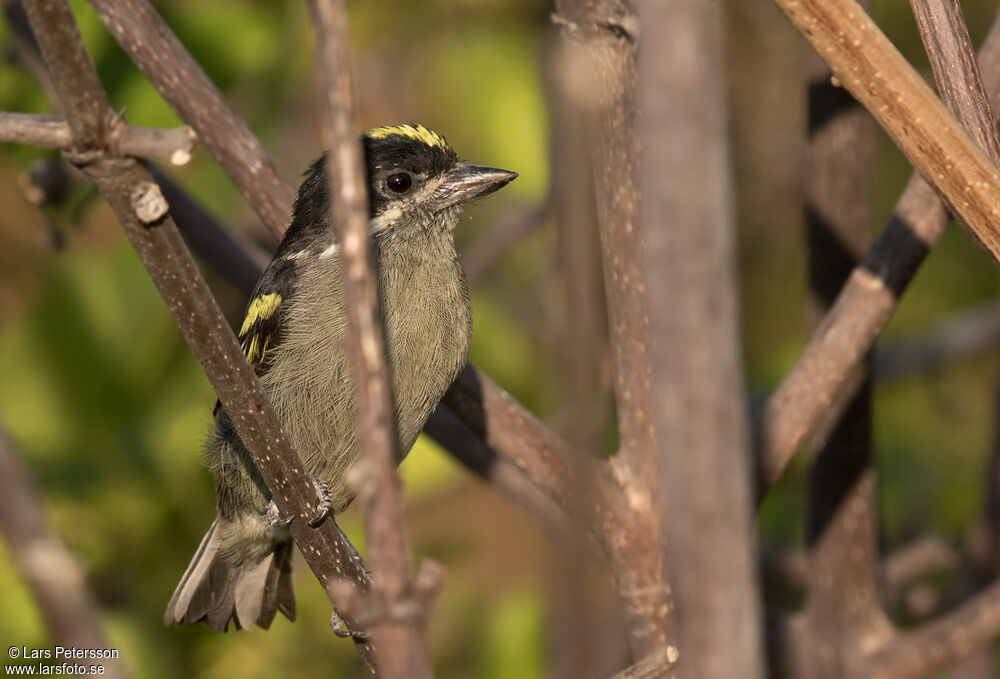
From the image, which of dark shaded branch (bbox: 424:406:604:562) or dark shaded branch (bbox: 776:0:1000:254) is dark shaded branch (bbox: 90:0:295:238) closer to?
dark shaded branch (bbox: 424:406:604:562)

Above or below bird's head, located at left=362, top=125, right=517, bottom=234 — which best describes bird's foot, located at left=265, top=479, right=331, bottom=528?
below

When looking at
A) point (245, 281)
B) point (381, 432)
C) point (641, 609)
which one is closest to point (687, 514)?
point (381, 432)

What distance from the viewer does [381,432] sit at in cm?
120

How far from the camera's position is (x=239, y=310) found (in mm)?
4461

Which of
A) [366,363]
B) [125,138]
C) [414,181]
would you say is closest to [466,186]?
[414,181]

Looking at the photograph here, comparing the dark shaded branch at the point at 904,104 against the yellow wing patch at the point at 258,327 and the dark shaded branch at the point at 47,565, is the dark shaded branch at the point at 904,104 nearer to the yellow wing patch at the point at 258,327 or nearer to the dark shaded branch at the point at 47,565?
the dark shaded branch at the point at 47,565

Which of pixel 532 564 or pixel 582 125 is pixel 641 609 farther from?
pixel 532 564

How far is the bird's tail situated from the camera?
3484 millimetres

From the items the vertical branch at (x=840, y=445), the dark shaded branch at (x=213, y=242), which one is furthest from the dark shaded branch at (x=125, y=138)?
the vertical branch at (x=840, y=445)

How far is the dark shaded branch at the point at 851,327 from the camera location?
267 centimetres

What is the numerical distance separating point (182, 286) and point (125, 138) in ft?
0.90

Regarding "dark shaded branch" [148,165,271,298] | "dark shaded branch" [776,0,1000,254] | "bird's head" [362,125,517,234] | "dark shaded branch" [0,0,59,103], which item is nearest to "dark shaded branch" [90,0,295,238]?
"dark shaded branch" [148,165,271,298]

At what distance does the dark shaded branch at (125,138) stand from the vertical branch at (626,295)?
116cm

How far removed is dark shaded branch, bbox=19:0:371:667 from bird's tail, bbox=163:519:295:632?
124cm
